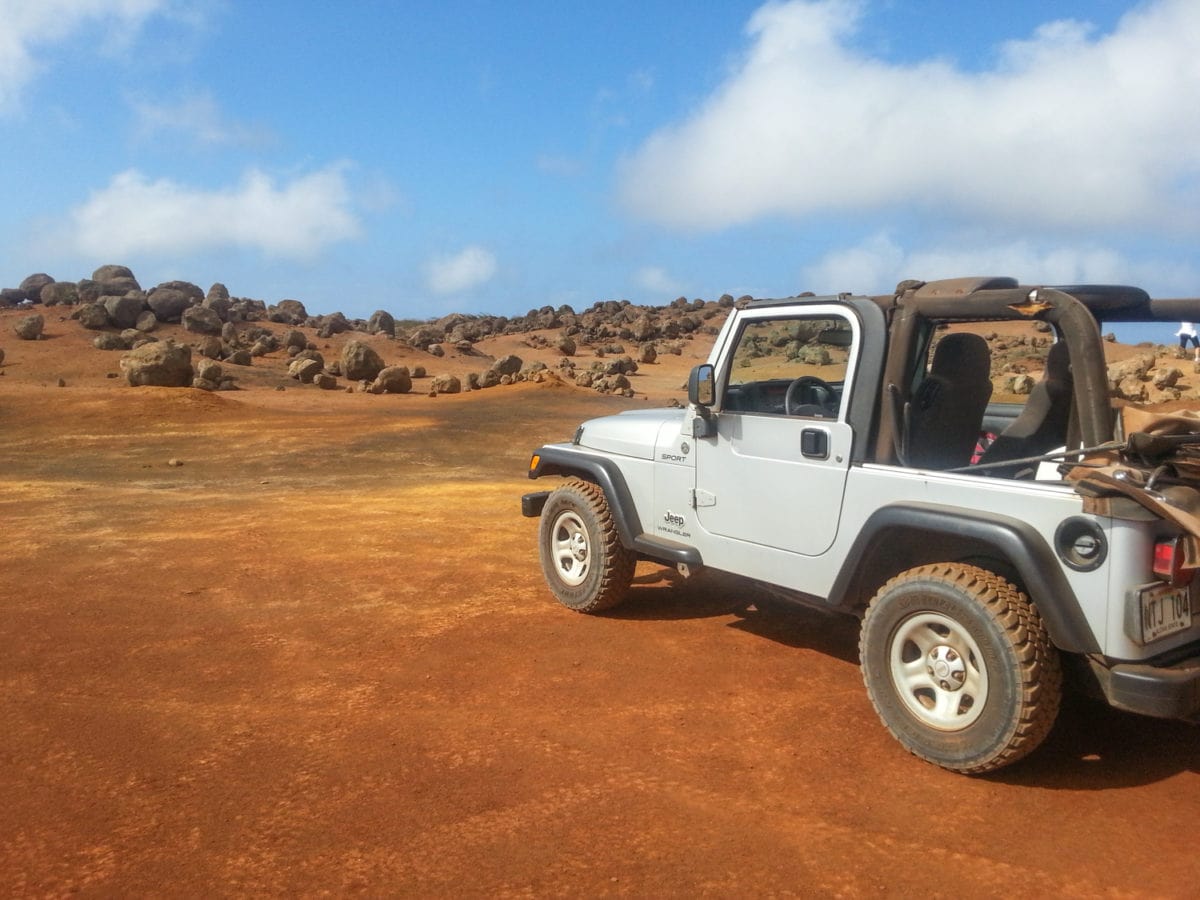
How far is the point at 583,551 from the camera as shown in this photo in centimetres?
705

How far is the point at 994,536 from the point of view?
4.28 m

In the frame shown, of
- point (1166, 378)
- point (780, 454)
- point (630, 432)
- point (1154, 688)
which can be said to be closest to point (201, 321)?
point (1166, 378)

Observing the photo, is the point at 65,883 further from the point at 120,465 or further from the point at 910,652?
Answer: the point at 120,465

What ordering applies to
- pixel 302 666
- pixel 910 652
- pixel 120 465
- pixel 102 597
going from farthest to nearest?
1. pixel 120 465
2. pixel 102 597
3. pixel 302 666
4. pixel 910 652

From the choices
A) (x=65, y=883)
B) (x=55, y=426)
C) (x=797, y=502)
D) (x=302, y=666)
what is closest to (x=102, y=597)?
(x=302, y=666)

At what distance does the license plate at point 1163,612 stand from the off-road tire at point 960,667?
0.40m

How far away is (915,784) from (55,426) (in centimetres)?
2285

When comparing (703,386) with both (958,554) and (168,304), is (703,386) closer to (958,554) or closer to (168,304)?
(958,554)

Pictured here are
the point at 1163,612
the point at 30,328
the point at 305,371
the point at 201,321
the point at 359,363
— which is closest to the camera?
the point at 1163,612

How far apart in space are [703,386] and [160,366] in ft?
92.1

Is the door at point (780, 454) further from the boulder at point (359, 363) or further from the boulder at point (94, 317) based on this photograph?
the boulder at point (94, 317)

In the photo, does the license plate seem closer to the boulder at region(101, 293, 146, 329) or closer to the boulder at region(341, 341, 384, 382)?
the boulder at region(341, 341, 384, 382)

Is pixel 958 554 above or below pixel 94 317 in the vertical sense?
below

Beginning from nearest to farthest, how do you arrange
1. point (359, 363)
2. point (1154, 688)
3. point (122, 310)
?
point (1154, 688) → point (359, 363) → point (122, 310)
